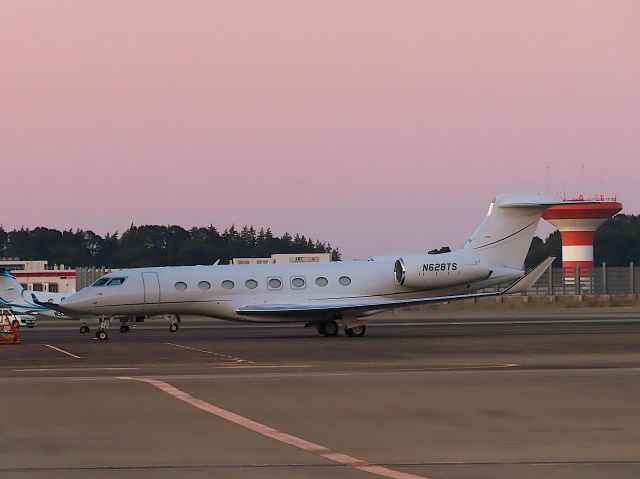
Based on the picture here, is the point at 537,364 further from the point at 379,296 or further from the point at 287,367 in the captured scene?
the point at 379,296

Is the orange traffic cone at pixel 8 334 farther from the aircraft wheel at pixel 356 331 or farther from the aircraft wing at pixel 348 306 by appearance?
the aircraft wheel at pixel 356 331

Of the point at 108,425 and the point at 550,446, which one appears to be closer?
the point at 550,446

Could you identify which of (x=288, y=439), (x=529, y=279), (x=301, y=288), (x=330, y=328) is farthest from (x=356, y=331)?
(x=288, y=439)

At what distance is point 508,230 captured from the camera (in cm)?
4766

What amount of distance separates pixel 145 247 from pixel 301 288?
90022 mm

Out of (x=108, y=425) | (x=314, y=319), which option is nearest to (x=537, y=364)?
(x=108, y=425)

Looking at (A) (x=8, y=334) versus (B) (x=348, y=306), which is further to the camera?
(B) (x=348, y=306)

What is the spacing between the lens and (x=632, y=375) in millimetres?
21969

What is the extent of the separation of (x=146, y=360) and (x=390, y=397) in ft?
42.5

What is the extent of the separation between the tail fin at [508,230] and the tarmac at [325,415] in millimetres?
15785

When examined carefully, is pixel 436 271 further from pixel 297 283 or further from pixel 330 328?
pixel 297 283

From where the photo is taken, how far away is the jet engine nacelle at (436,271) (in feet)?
149

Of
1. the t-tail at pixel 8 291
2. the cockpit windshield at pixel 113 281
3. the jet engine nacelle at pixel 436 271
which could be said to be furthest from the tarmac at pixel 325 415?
the t-tail at pixel 8 291

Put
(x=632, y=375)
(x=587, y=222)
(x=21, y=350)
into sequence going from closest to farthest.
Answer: (x=632, y=375) < (x=21, y=350) < (x=587, y=222)
